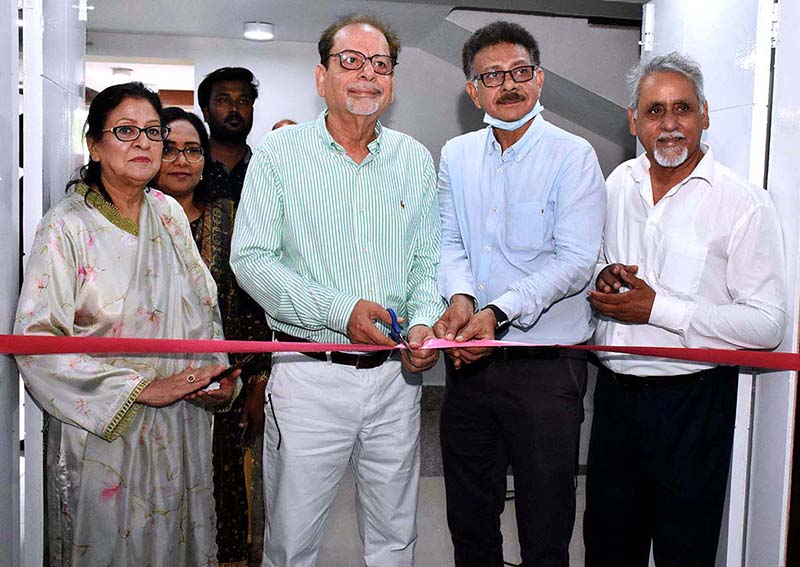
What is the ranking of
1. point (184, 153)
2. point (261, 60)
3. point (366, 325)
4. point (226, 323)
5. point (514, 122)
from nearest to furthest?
1. point (366, 325)
2. point (514, 122)
3. point (184, 153)
4. point (226, 323)
5. point (261, 60)

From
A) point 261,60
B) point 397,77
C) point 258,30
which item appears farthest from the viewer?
point 397,77

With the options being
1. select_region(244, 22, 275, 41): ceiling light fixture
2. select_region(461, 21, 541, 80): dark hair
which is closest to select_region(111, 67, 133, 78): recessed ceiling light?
select_region(244, 22, 275, 41): ceiling light fixture

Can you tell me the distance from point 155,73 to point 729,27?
7210 millimetres

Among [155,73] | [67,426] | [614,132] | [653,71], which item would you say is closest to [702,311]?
[653,71]

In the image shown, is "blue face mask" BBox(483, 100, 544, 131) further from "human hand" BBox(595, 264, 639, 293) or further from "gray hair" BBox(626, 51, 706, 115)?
"human hand" BBox(595, 264, 639, 293)

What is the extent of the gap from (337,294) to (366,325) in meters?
0.13

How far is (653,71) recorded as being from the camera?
264 centimetres

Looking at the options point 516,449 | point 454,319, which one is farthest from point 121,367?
point 516,449

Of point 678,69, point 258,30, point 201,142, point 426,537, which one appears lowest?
point 426,537

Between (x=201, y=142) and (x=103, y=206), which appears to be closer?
(x=103, y=206)

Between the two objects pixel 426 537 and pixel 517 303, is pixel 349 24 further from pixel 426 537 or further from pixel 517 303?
pixel 426 537

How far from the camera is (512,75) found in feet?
8.52

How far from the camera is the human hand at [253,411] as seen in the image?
10.5 feet

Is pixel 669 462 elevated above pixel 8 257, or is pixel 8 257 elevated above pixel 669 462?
pixel 8 257
